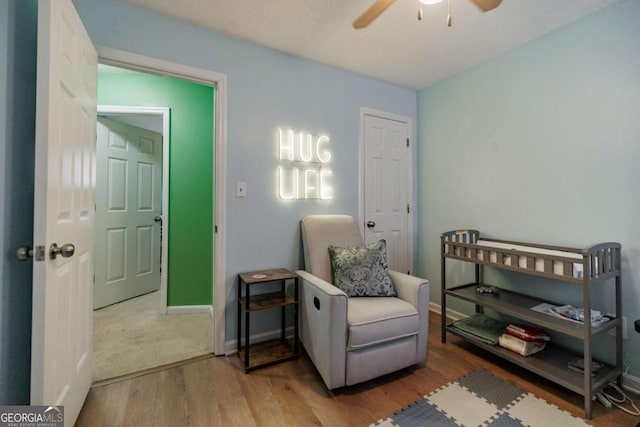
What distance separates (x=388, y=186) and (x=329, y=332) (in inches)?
69.1

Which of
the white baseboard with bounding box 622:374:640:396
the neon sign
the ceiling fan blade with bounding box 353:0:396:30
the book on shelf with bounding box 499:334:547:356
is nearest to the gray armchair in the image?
the book on shelf with bounding box 499:334:547:356

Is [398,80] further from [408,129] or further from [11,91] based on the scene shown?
[11,91]

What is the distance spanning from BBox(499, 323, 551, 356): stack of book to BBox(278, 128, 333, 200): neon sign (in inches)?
Result: 67.0

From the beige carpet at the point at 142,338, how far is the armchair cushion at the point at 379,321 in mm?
1219

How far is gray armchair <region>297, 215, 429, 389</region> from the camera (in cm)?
158

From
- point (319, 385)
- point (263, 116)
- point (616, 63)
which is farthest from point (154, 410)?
point (616, 63)

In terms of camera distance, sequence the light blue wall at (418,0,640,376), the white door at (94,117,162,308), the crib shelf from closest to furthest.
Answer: the crib shelf → the light blue wall at (418,0,640,376) → the white door at (94,117,162,308)

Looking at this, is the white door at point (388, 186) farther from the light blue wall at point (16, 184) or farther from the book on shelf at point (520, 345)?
the light blue wall at point (16, 184)

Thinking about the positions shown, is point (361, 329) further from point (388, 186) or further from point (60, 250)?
point (388, 186)

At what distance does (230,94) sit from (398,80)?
1.73 m

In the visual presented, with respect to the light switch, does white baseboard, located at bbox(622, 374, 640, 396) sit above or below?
below

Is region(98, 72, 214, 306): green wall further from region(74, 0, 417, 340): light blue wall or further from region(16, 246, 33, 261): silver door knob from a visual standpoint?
region(16, 246, 33, 261): silver door knob

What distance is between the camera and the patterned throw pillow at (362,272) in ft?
6.49

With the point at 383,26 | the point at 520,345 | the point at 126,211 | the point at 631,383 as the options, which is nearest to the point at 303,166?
the point at 383,26
